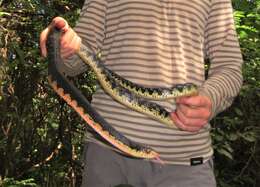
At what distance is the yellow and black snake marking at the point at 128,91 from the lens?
2713 millimetres

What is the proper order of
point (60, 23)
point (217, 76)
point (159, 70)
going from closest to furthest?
point (60, 23), point (159, 70), point (217, 76)

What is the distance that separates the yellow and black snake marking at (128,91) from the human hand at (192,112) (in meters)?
0.07

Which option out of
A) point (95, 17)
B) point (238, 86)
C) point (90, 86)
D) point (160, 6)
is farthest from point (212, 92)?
point (90, 86)

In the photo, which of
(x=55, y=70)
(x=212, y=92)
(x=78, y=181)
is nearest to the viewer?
(x=55, y=70)

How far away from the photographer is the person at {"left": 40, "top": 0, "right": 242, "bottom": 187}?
2.83m

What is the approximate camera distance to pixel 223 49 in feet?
10.2

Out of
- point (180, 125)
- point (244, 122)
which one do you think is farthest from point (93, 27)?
point (244, 122)

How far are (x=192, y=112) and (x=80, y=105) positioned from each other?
0.48m

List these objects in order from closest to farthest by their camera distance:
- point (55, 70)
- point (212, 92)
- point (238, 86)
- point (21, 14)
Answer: point (55, 70)
point (212, 92)
point (238, 86)
point (21, 14)

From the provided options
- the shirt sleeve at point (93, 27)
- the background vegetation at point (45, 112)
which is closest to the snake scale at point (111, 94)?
the shirt sleeve at point (93, 27)

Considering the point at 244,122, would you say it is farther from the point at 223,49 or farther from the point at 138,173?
the point at 138,173

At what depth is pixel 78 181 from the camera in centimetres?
641

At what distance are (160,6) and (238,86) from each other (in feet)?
1.82

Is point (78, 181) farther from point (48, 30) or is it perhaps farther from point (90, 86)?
point (48, 30)
